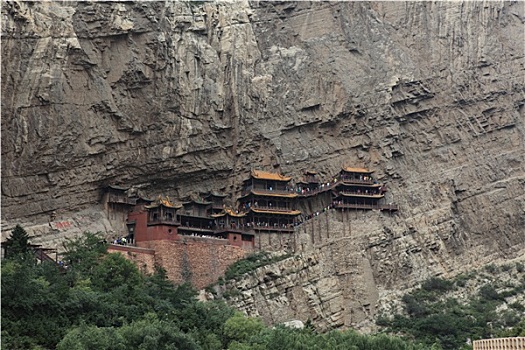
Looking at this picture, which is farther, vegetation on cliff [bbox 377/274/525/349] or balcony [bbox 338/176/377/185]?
balcony [bbox 338/176/377/185]

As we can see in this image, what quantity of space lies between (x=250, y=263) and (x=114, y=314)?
9744 mm

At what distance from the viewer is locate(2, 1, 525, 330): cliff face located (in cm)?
4931

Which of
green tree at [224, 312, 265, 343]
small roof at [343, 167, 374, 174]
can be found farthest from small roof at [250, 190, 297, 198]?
green tree at [224, 312, 265, 343]

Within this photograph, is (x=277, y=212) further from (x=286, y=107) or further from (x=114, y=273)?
(x=114, y=273)

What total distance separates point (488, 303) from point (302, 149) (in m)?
11.4

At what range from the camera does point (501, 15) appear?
62.2 meters

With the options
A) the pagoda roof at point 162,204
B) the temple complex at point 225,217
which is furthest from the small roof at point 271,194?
the pagoda roof at point 162,204

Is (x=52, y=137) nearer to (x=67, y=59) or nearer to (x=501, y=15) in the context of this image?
(x=67, y=59)

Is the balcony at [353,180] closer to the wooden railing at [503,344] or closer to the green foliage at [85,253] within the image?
the green foliage at [85,253]

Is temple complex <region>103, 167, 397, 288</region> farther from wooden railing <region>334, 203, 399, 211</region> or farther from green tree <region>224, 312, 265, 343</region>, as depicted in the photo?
green tree <region>224, 312, 265, 343</region>

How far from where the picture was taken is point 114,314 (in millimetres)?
42156

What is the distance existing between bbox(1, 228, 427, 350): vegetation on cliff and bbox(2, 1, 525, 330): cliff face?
17.2 ft

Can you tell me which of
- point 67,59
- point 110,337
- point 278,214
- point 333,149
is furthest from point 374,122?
point 110,337

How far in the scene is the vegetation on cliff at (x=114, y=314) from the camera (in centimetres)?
3831
